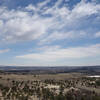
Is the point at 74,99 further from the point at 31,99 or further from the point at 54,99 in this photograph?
the point at 31,99

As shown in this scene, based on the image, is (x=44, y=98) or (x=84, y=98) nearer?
(x=84, y=98)

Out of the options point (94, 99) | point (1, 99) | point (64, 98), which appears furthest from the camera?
point (1, 99)

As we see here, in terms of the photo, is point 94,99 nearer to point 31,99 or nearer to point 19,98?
point 31,99

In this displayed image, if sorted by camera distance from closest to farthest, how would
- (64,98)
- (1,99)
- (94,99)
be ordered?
(94,99) → (64,98) → (1,99)

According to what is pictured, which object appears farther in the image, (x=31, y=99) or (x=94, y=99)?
(x=31, y=99)

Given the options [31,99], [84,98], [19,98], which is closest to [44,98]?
[31,99]

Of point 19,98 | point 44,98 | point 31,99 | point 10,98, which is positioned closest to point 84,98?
point 44,98

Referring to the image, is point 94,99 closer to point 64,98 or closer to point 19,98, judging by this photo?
point 64,98
